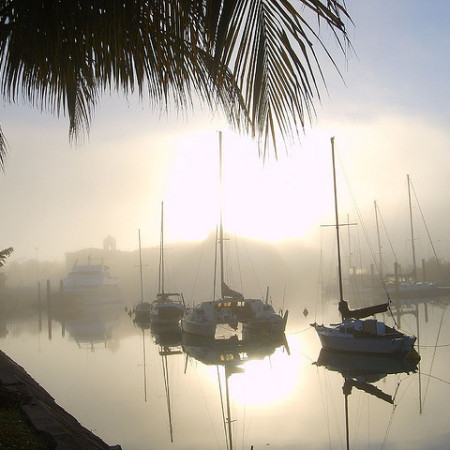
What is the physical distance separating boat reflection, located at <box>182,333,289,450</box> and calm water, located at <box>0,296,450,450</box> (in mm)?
66

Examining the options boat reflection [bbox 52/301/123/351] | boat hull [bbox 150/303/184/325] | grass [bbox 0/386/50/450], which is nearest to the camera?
grass [bbox 0/386/50/450]

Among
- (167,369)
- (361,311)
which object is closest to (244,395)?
(167,369)

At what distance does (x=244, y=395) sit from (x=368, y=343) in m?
8.42

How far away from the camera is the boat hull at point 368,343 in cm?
2608

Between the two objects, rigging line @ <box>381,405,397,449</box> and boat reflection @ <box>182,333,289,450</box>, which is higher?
rigging line @ <box>381,405,397,449</box>

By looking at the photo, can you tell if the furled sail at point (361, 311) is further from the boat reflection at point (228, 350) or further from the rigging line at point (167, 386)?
the rigging line at point (167, 386)

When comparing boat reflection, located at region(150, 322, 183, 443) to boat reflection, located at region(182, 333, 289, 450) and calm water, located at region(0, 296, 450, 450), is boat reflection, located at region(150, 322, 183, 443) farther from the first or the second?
boat reflection, located at region(182, 333, 289, 450)

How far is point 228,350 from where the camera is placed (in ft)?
108

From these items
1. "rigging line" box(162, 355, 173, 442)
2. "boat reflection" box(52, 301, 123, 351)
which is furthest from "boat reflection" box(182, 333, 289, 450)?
"boat reflection" box(52, 301, 123, 351)

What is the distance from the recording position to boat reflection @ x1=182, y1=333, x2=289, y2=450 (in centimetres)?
2712

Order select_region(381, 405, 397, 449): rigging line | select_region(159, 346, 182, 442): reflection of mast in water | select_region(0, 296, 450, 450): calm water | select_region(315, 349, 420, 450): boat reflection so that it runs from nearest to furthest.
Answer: select_region(381, 405, 397, 449): rigging line, select_region(0, 296, 450, 450): calm water, select_region(159, 346, 182, 442): reflection of mast in water, select_region(315, 349, 420, 450): boat reflection

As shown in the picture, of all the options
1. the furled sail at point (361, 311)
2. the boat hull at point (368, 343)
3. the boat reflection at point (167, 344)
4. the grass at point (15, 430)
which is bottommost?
the boat reflection at point (167, 344)

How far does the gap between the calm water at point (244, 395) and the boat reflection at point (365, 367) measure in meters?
0.09

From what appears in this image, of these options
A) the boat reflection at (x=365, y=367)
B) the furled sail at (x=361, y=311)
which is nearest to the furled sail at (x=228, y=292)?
the boat reflection at (x=365, y=367)
